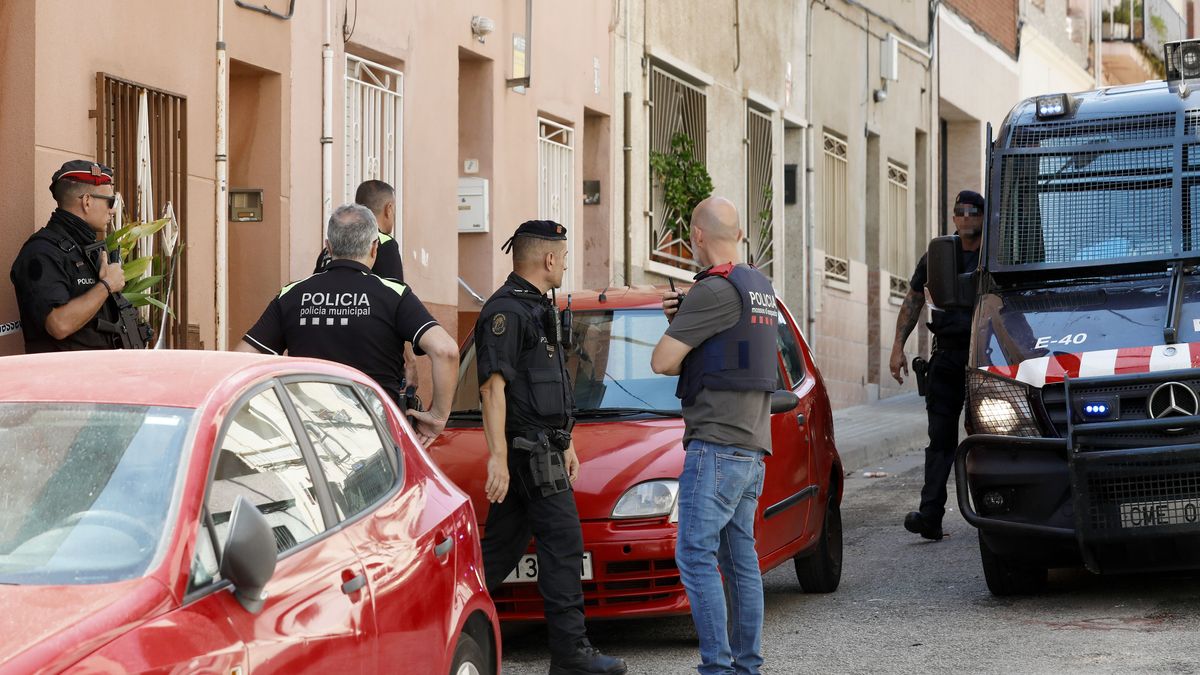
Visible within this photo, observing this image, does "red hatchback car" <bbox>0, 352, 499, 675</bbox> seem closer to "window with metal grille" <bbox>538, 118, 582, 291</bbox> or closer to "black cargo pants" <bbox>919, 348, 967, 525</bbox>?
"black cargo pants" <bbox>919, 348, 967, 525</bbox>

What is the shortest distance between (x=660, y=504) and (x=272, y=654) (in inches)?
152

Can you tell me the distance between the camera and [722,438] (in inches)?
270

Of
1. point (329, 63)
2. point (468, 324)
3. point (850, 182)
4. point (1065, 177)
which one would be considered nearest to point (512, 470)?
point (1065, 177)

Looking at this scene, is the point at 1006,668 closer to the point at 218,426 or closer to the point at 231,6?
the point at 218,426

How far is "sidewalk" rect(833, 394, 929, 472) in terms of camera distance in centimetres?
1805

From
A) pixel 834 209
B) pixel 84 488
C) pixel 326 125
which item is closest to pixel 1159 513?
pixel 84 488

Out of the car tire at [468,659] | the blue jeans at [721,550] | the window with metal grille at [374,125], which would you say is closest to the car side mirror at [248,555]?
the car tire at [468,659]

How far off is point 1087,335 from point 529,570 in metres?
2.82

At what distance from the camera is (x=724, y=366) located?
22.7 ft

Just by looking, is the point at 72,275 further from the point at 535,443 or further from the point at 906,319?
the point at 906,319

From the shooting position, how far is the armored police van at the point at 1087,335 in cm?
834

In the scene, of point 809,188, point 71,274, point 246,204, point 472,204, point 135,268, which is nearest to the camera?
point 71,274

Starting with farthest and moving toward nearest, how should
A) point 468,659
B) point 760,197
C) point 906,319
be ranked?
point 760,197 < point 906,319 < point 468,659

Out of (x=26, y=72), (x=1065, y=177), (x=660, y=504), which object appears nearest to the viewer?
(x=660, y=504)
